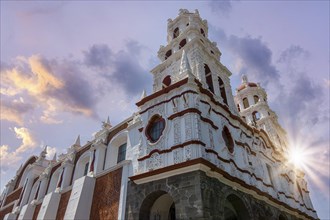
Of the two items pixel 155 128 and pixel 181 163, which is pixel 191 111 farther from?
pixel 181 163

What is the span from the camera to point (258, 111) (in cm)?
2786

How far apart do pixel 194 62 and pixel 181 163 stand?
28.8 feet

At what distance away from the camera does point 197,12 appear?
77.3ft

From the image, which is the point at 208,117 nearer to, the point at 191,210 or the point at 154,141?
the point at 154,141

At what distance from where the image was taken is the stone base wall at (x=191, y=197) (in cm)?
1056

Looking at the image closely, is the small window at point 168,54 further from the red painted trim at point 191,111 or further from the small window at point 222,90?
the red painted trim at point 191,111

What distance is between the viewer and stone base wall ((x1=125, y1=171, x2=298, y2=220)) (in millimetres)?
10562

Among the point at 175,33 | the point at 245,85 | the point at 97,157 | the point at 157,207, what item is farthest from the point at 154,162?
the point at 245,85

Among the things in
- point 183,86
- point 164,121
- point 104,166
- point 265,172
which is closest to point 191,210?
point 164,121

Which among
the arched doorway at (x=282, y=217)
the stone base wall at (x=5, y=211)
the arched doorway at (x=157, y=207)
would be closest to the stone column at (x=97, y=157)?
the arched doorway at (x=157, y=207)

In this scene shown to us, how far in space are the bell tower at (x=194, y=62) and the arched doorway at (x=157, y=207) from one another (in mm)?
7758

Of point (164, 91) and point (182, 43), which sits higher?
point (182, 43)

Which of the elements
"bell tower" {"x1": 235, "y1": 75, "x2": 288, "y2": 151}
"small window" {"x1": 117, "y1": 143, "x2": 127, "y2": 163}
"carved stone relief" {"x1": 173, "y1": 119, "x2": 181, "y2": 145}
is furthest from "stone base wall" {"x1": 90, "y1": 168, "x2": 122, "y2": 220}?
"bell tower" {"x1": 235, "y1": 75, "x2": 288, "y2": 151}

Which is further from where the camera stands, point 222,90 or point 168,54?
point 168,54
